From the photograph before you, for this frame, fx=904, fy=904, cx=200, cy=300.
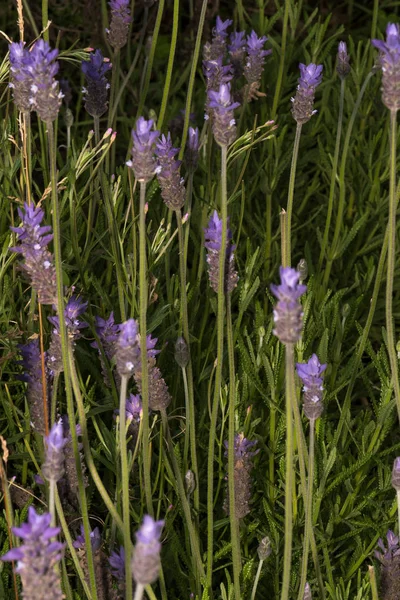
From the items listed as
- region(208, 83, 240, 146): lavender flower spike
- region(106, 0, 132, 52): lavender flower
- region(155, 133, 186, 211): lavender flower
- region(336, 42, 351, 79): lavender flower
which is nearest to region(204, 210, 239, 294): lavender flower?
region(155, 133, 186, 211): lavender flower

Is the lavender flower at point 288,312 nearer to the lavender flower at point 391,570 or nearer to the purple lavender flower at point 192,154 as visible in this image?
the lavender flower at point 391,570

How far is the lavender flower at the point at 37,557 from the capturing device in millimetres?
809

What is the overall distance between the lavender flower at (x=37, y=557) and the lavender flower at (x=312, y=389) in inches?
17.0

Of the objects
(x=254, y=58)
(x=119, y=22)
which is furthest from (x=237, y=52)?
(x=119, y=22)

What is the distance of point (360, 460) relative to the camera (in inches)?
59.4

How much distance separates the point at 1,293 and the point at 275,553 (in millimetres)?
677

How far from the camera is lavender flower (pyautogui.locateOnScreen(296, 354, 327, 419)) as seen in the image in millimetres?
1166

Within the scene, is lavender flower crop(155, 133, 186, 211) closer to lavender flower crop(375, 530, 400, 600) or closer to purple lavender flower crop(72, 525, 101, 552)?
purple lavender flower crop(72, 525, 101, 552)

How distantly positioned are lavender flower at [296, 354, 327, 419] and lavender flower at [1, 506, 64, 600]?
43 centimetres

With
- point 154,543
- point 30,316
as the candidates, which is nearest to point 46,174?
point 30,316

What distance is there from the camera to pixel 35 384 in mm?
1335

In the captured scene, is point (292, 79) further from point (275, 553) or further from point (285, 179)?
point (275, 553)

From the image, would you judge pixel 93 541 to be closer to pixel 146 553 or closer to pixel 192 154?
pixel 146 553

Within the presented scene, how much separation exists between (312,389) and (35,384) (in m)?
0.42
